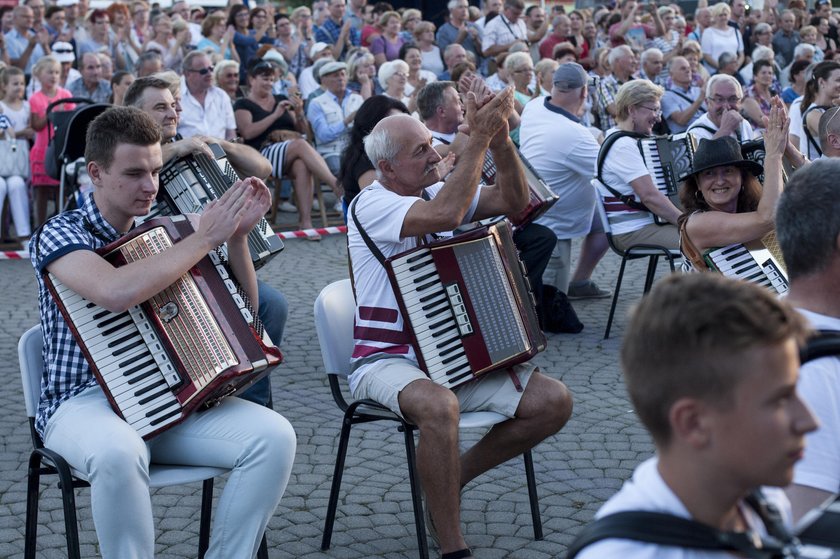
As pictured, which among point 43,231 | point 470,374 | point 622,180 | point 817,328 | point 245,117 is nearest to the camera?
point 817,328

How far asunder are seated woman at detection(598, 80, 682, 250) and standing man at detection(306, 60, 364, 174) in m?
4.44

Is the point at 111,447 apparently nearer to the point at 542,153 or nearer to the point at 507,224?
the point at 507,224

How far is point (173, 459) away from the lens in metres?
3.61

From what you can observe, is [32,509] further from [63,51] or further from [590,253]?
[63,51]

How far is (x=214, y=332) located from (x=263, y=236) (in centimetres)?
183

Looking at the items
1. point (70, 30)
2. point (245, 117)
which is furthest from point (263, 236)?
point (70, 30)

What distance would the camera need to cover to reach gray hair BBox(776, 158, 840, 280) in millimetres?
2576

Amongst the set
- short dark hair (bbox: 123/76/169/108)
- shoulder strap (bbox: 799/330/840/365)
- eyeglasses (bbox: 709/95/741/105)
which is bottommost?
eyeglasses (bbox: 709/95/741/105)

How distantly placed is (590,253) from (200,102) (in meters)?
4.13

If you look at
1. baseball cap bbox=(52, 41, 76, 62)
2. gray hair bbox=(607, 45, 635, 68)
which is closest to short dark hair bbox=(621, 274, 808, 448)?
gray hair bbox=(607, 45, 635, 68)

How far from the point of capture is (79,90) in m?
10.9

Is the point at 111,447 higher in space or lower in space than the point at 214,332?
lower

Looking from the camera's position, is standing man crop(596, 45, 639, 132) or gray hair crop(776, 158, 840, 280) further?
standing man crop(596, 45, 639, 132)

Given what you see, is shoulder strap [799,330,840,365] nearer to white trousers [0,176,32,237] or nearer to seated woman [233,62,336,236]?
seated woman [233,62,336,236]
